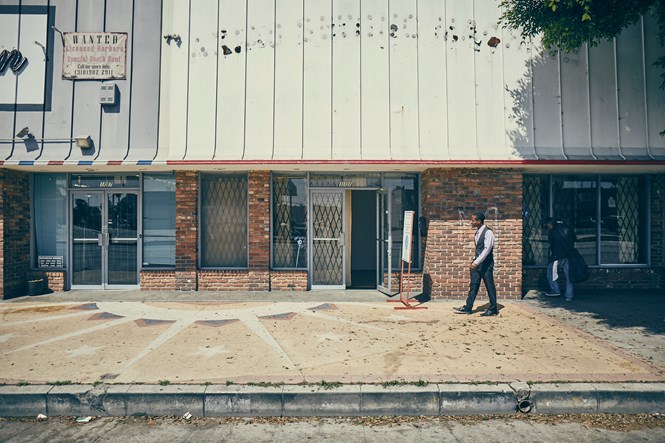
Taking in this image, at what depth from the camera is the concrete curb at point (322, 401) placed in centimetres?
484

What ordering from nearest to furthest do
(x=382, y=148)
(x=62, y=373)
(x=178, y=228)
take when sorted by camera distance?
(x=62, y=373)
(x=382, y=148)
(x=178, y=228)

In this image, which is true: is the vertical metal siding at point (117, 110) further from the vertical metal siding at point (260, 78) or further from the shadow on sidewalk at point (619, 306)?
the shadow on sidewalk at point (619, 306)

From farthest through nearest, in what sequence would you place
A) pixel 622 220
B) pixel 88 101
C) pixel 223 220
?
pixel 622 220 → pixel 223 220 → pixel 88 101

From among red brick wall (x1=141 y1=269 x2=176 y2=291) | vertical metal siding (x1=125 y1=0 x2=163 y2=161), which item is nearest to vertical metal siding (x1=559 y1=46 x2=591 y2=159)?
vertical metal siding (x1=125 y1=0 x2=163 y2=161)

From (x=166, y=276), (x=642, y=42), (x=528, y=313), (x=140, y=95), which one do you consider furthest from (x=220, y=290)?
(x=642, y=42)

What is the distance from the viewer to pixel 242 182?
1100 centimetres

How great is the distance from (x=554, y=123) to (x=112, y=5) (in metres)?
10.3

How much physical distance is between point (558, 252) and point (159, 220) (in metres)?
9.35

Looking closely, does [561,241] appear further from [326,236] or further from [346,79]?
[346,79]

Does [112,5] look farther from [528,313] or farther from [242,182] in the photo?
[528,313]

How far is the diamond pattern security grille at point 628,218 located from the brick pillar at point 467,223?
3229 millimetres

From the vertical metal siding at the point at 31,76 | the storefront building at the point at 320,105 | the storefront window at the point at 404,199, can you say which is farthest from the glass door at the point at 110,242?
the storefront window at the point at 404,199

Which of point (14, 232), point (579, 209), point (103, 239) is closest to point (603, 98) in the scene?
point (579, 209)

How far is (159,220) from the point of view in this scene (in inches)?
438
